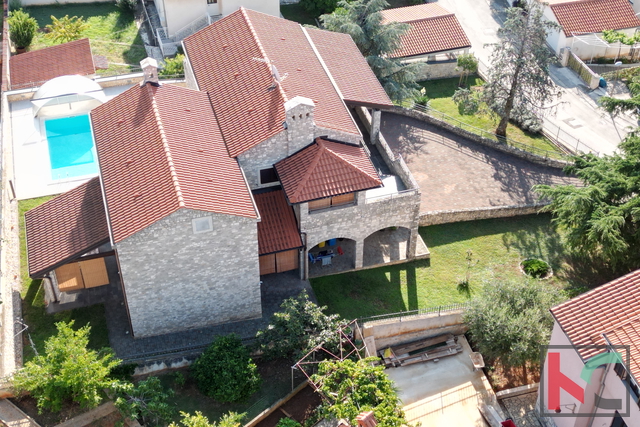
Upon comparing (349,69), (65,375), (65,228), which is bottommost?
(65,375)

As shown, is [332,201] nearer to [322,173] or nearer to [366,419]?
[322,173]

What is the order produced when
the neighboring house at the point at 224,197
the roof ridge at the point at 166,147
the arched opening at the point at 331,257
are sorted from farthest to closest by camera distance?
the arched opening at the point at 331,257 → the neighboring house at the point at 224,197 → the roof ridge at the point at 166,147

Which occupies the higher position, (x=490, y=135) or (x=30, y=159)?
(x=30, y=159)

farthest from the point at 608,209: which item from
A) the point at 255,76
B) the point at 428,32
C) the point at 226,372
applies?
the point at 428,32

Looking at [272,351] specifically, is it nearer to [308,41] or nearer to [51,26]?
[308,41]

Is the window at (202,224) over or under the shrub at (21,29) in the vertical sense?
under

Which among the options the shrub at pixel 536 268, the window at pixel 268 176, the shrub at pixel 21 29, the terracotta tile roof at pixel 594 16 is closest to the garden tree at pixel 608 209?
the shrub at pixel 536 268

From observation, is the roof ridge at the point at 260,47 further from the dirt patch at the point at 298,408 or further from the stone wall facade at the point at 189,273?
the dirt patch at the point at 298,408
